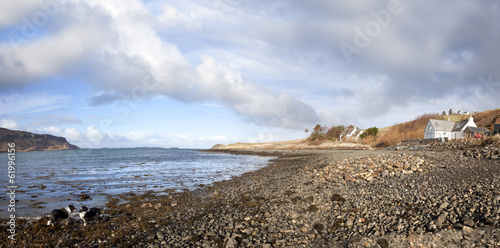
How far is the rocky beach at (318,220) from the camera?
7004 mm

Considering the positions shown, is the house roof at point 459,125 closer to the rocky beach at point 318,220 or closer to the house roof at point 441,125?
the house roof at point 441,125

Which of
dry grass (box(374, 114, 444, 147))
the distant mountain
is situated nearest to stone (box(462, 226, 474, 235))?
dry grass (box(374, 114, 444, 147))

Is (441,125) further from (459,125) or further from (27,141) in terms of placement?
(27,141)

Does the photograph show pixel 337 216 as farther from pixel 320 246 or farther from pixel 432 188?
pixel 432 188

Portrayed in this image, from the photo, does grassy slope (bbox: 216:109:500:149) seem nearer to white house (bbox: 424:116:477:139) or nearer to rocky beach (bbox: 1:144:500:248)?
white house (bbox: 424:116:477:139)

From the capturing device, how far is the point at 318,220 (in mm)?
9016

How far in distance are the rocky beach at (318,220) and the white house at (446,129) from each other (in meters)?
64.6

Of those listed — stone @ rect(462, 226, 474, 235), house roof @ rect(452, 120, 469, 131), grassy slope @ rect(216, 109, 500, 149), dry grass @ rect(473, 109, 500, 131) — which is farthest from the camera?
dry grass @ rect(473, 109, 500, 131)

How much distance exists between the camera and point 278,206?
10.9 metres

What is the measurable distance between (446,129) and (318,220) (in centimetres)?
7864

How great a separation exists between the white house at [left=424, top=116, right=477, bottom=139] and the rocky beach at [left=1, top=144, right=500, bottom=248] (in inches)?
2542

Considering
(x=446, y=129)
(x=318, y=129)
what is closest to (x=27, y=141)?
(x=318, y=129)

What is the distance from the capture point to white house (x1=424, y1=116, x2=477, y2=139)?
65.7 metres

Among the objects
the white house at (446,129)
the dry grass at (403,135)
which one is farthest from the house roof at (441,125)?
the dry grass at (403,135)
